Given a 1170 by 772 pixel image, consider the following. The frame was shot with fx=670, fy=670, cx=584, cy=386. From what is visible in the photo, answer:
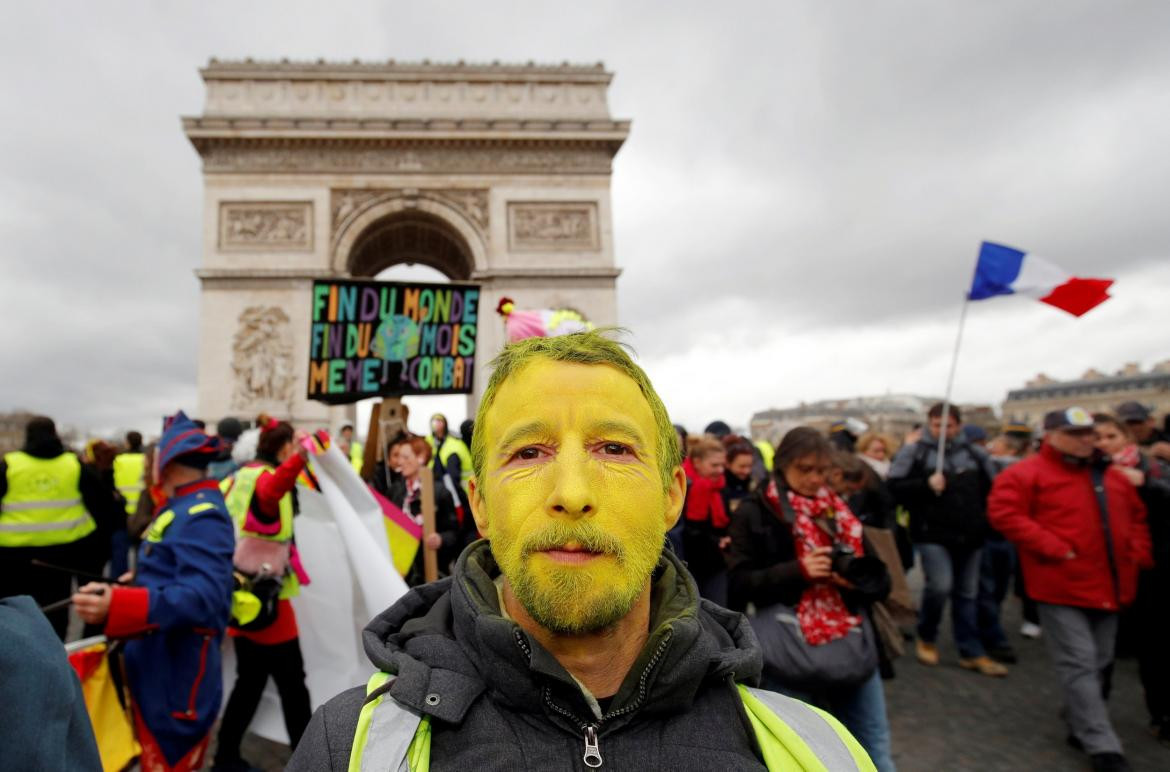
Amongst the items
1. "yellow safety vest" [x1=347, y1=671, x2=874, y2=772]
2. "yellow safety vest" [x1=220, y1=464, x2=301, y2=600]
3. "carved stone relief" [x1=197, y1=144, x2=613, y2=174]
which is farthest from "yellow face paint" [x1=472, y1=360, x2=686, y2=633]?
"carved stone relief" [x1=197, y1=144, x2=613, y2=174]

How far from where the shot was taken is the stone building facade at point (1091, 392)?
136 ft

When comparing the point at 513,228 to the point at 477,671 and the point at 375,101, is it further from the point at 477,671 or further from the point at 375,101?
the point at 477,671

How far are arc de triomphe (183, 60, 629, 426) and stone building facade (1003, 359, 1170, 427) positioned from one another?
118 feet

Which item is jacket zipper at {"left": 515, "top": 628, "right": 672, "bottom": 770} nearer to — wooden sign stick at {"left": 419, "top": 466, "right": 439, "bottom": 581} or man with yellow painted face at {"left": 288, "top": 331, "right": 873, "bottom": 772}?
man with yellow painted face at {"left": 288, "top": 331, "right": 873, "bottom": 772}

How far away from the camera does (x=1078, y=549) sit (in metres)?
3.57

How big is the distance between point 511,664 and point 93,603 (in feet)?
6.17

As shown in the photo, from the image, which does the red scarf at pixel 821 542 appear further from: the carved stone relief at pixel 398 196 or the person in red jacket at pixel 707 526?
the carved stone relief at pixel 398 196

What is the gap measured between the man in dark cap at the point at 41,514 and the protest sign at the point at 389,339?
1843mm

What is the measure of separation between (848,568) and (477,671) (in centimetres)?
190

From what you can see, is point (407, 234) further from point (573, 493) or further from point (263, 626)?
point (573, 493)

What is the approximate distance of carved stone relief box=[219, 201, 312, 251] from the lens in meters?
17.2

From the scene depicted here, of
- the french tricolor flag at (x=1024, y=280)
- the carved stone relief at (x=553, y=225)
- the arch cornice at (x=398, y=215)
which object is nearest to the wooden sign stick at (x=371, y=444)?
the french tricolor flag at (x=1024, y=280)

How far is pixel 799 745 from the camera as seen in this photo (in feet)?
3.31

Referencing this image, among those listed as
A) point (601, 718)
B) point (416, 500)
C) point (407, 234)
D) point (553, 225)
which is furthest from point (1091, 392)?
point (601, 718)
